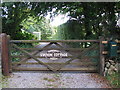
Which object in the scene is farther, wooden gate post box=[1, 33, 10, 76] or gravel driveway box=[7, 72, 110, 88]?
wooden gate post box=[1, 33, 10, 76]

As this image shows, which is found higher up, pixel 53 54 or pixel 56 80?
pixel 53 54

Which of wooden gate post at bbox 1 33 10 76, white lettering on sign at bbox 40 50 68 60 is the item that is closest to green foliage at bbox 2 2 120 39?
white lettering on sign at bbox 40 50 68 60

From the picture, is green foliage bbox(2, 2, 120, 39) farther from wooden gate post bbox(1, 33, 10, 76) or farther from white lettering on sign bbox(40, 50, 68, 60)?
wooden gate post bbox(1, 33, 10, 76)

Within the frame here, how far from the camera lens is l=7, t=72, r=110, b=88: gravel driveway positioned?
3199 millimetres

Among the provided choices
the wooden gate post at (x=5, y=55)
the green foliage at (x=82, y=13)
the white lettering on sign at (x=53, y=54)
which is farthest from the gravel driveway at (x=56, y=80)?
the green foliage at (x=82, y=13)

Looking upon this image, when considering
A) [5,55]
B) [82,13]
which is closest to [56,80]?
[5,55]

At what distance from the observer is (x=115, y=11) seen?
554 centimetres

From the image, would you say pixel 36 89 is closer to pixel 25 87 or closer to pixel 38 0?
pixel 25 87

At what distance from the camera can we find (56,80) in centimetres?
353

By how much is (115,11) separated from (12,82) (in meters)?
5.08

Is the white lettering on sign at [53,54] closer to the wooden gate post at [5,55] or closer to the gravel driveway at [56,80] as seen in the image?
the gravel driveway at [56,80]

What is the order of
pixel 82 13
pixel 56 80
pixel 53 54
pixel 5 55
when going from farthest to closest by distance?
pixel 82 13, pixel 53 54, pixel 5 55, pixel 56 80

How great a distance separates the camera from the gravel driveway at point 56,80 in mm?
3199

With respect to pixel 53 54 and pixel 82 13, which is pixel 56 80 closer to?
pixel 53 54
